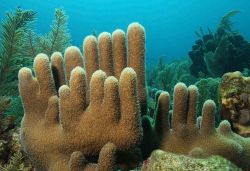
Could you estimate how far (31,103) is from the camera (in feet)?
10.2

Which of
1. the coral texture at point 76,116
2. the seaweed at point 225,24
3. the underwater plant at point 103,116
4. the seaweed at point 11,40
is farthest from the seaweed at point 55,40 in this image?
the seaweed at point 225,24

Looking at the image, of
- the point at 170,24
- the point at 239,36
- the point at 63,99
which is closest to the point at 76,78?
the point at 63,99

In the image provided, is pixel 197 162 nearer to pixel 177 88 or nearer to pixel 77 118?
pixel 177 88

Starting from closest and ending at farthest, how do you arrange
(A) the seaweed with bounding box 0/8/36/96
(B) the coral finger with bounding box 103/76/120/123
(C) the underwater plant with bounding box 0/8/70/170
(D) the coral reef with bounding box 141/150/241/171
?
(D) the coral reef with bounding box 141/150/241/171
(B) the coral finger with bounding box 103/76/120/123
(C) the underwater plant with bounding box 0/8/70/170
(A) the seaweed with bounding box 0/8/36/96

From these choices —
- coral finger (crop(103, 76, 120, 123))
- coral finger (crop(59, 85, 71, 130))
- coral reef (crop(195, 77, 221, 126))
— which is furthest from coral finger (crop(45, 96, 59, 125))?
coral reef (crop(195, 77, 221, 126))

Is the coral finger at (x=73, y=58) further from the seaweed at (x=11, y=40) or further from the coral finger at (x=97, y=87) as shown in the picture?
the seaweed at (x=11, y=40)

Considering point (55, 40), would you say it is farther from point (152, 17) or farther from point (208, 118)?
point (152, 17)

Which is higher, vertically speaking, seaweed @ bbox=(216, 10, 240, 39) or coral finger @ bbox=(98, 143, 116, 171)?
seaweed @ bbox=(216, 10, 240, 39)

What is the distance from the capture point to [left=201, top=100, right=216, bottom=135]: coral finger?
3.31 metres

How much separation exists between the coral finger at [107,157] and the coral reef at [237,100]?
87.4 inches

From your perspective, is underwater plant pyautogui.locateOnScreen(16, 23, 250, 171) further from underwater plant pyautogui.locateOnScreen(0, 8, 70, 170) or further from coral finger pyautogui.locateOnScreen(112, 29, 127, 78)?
underwater plant pyautogui.locateOnScreen(0, 8, 70, 170)

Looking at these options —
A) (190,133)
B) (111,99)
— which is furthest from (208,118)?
(111,99)

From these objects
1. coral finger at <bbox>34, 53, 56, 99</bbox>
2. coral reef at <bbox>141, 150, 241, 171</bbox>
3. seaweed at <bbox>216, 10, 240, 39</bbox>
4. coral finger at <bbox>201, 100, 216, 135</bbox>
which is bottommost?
coral reef at <bbox>141, 150, 241, 171</bbox>

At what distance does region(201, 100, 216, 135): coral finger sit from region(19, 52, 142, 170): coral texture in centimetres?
88
